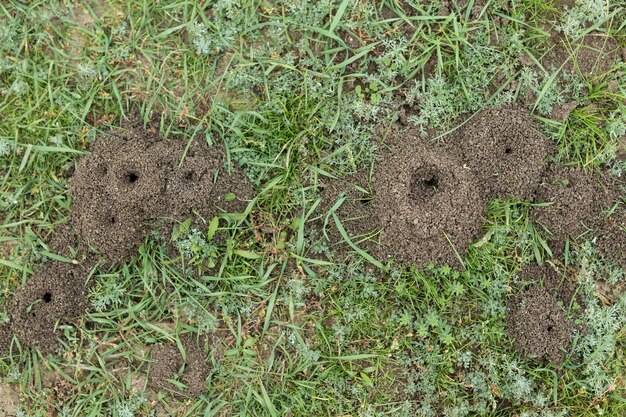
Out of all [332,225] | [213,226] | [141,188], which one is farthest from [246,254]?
[141,188]

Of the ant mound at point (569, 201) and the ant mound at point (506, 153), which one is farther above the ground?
the ant mound at point (506, 153)

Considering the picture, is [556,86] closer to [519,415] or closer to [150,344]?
[519,415]

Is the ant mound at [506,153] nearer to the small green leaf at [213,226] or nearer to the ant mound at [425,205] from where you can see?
the ant mound at [425,205]

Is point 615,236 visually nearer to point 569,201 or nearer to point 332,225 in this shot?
point 569,201

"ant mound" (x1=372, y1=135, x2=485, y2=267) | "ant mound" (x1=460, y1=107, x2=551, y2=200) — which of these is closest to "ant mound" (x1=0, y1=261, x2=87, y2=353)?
"ant mound" (x1=372, y1=135, x2=485, y2=267)

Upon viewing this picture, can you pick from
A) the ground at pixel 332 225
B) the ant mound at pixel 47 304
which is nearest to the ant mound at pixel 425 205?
the ground at pixel 332 225

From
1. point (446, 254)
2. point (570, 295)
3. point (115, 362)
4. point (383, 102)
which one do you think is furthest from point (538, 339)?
point (115, 362)

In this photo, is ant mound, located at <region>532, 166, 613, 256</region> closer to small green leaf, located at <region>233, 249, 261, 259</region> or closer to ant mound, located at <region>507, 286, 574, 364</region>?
ant mound, located at <region>507, 286, 574, 364</region>

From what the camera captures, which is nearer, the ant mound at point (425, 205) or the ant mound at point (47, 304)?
the ant mound at point (425, 205)
